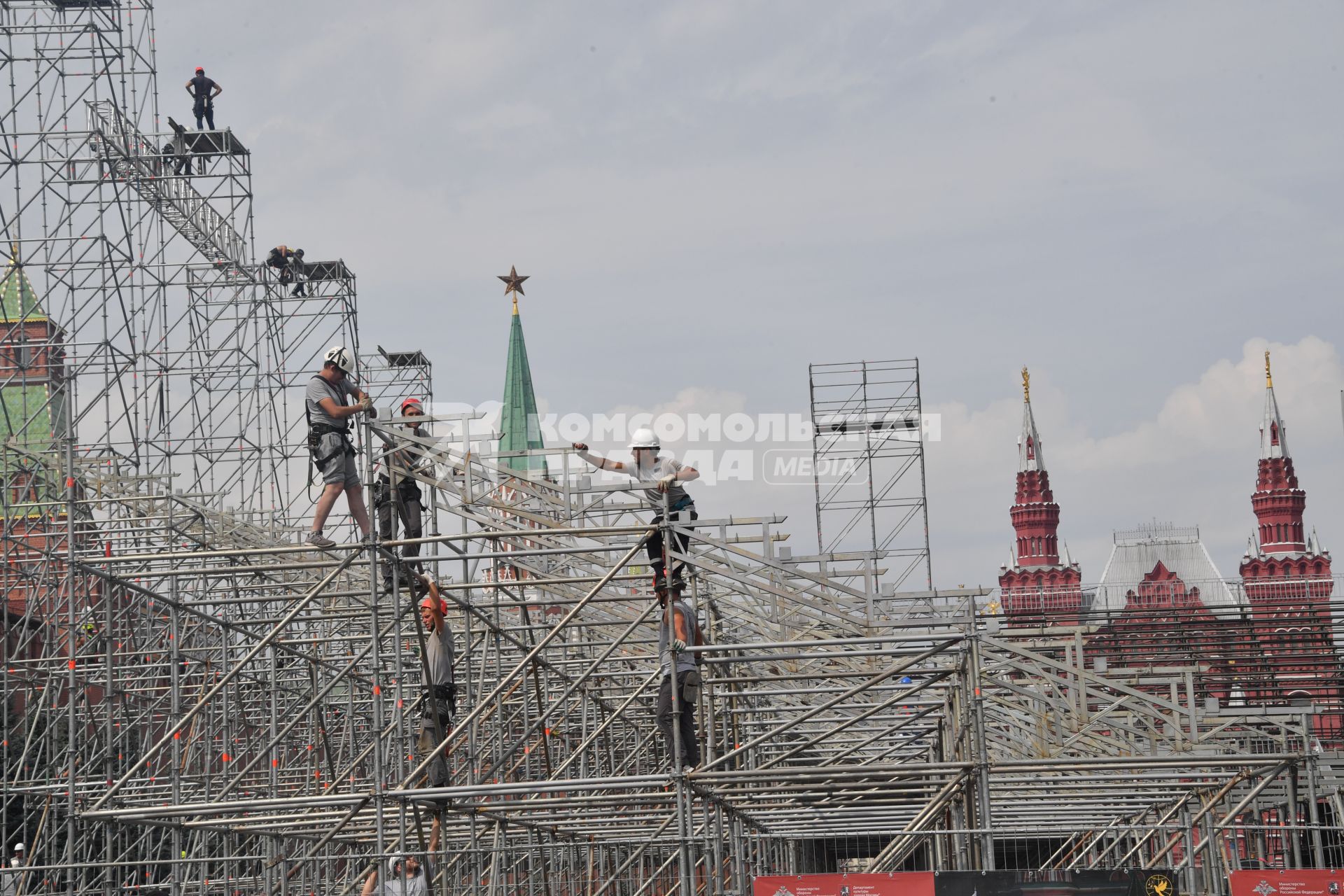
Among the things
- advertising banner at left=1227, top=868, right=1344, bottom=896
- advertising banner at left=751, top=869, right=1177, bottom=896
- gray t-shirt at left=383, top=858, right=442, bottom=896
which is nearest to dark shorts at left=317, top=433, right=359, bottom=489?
gray t-shirt at left=383, top=858, right=442, bottom=896

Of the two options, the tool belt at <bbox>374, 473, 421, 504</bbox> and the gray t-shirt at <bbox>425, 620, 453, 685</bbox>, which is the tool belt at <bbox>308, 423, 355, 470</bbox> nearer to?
the tool belt at <bbox>374, 473, 421, 504</bbox>

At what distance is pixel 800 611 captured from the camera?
21.1m

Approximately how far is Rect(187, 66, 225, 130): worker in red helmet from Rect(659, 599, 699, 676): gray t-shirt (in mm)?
23777

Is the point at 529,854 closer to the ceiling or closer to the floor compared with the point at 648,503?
closer to the floor

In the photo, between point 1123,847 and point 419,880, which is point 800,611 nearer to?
point 419,880

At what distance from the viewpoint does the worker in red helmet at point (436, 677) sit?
47.8ft

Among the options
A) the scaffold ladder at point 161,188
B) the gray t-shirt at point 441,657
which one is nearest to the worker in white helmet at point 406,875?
the gray t-shirt at point 441,657

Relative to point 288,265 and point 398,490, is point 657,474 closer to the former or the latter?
point 398,490

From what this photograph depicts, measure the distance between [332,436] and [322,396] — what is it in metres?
0.36

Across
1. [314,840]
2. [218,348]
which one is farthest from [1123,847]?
[218,348]

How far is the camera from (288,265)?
3825 cm

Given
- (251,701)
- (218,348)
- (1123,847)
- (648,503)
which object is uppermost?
(218,348)

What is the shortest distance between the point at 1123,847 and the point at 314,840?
1931 cm

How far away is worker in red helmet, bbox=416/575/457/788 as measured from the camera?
1458cm
